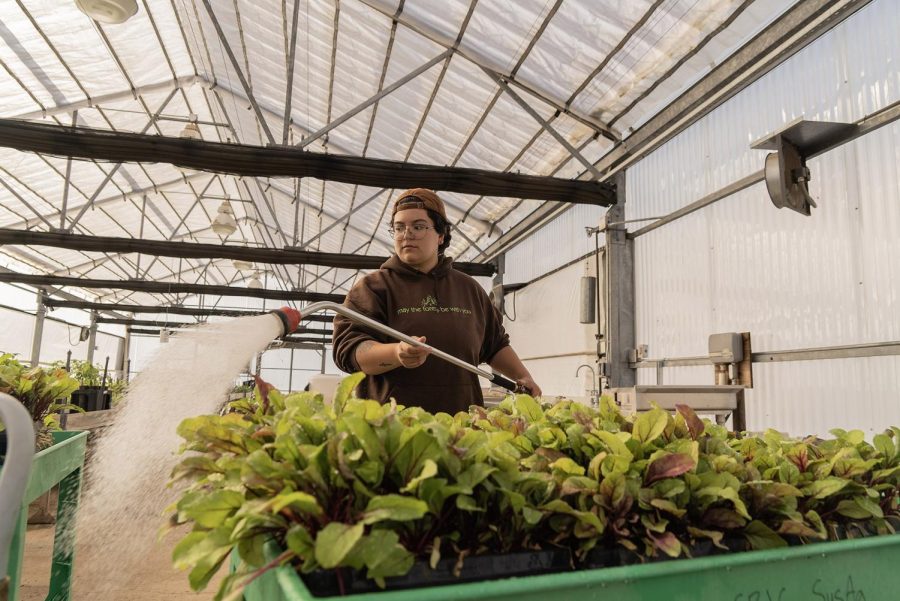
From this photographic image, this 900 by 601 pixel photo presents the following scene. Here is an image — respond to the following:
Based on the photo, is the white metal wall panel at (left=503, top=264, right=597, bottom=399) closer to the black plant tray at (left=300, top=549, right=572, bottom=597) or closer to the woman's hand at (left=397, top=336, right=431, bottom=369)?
the woman's hand at (left=397, top=336, right=431, bottom=369)

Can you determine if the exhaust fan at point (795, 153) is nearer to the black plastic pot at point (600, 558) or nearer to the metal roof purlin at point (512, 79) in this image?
the metal roof purlin at point (512, 79)

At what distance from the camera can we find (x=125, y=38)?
7176 millimetres

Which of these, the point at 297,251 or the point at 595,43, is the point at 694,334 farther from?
the point at 297,251

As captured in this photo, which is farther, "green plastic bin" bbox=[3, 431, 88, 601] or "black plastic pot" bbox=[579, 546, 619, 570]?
"green plastic bin" bbox=[3, 431, 88, 601]

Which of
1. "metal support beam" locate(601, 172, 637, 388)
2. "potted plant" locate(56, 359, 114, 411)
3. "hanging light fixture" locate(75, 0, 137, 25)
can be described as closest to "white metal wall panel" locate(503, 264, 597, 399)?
"metal support beam" locate(601, 172, 637, 388)

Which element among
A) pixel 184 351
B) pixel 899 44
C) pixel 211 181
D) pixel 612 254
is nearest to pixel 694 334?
pixel 612 254

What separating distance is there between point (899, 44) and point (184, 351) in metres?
4.06

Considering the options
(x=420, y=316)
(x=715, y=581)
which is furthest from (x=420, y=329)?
(x=715, y=581)

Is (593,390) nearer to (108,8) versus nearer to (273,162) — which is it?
(273,162)

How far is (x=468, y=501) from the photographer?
26.7 inches

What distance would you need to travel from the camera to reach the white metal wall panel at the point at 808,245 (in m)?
3.38

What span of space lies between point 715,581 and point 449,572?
31cm

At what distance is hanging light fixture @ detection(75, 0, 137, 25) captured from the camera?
4.27 m

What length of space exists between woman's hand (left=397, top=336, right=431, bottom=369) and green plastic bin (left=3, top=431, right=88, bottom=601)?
114 centimetres
